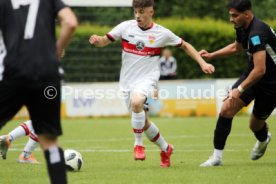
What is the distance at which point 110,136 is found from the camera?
15125 millimetres

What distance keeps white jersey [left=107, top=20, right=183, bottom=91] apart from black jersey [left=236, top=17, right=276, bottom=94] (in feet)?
3.39

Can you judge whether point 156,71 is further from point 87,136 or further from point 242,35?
point 87,136

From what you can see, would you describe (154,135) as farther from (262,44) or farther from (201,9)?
(201,9)

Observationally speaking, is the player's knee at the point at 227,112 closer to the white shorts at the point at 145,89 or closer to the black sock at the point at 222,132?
the black sock at the point at 222,132

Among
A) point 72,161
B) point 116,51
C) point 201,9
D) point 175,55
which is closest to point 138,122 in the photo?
point 72,161

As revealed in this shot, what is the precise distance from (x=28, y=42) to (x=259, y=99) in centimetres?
440

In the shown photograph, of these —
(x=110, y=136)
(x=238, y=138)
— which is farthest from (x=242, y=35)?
(x=110, y=136)

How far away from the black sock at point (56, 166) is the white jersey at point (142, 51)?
3.77 metres

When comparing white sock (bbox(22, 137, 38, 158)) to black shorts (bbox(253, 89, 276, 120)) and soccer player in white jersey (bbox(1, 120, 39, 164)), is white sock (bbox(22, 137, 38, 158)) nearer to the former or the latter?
soccer player in white jersey (bbox(1, 120, 39, 164))

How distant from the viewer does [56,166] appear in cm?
608

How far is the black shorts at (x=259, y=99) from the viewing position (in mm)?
9438

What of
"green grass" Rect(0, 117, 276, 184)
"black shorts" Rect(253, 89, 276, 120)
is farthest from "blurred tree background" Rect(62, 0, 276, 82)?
"black shorts" Rect(253, 89, 276, 120)

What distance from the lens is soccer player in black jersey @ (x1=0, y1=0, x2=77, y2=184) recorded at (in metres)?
5.93

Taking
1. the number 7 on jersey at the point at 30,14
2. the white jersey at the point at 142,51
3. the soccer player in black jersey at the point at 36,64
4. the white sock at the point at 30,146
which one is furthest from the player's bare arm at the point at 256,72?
the number 7 on jersey at the point at 30,14
